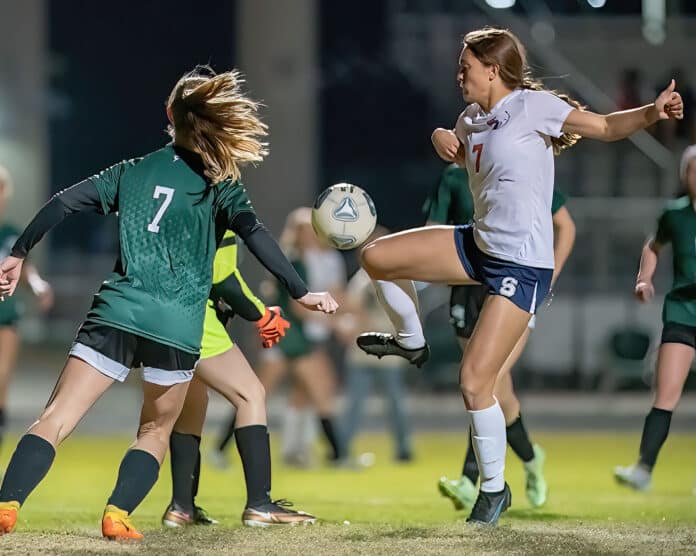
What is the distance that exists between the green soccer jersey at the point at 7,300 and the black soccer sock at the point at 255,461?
135 inches

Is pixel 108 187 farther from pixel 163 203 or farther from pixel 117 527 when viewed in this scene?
pixel 117 527

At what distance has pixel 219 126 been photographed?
553 cm

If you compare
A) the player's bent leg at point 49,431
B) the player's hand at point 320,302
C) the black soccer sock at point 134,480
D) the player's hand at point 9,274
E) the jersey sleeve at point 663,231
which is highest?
the jersey sleeve at point 663,231

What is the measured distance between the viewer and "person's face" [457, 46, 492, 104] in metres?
5.75

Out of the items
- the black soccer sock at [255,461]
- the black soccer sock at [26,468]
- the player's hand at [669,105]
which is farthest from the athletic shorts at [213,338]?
the player's hand at [669,105]

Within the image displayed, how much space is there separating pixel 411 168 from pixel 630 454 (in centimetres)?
1243

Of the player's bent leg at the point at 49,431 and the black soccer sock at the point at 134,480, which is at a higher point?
the player's bent leg at the point at 49,431

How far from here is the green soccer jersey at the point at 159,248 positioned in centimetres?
542

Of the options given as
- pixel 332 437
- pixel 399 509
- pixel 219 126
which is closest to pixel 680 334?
pixel 399 509

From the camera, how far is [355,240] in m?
6.13

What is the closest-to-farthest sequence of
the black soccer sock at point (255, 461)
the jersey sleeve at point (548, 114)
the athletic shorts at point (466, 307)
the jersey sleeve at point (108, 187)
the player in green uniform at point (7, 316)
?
1. the jersey sleeve at point (108, 187)
2. the jersey sleeve at point (548, 114)
3. the black soccer sock at point (255, 461)
4. the athletic shorts at point (466, 307)
5. the player in green uniform at point (7, 316)

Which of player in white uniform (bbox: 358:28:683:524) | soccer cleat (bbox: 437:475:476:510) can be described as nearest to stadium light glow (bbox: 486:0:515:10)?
soccer cleat (bbox: 437:475:476:510)

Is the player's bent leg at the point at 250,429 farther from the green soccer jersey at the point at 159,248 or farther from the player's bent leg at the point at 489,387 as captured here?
the player's bent leg at the point at 489,387

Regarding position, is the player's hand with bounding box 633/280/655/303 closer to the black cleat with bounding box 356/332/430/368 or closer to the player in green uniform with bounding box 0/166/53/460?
the black cleat with bounding box 356/332/430/368
